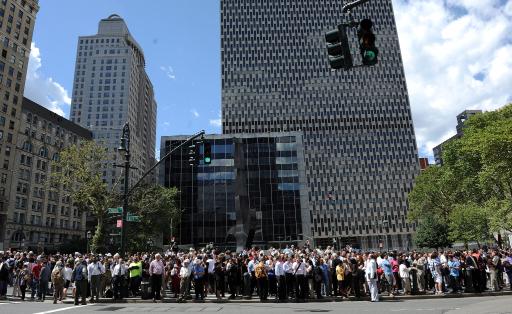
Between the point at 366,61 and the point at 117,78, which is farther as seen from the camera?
the point at 117,78

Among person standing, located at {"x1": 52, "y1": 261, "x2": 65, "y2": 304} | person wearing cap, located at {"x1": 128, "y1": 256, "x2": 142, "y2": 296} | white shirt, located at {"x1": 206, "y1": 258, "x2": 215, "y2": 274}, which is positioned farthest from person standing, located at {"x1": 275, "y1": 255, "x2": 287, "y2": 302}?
person standing, located at {"x1": 52, "y1": 261, "x2": 65, "y2": 304}

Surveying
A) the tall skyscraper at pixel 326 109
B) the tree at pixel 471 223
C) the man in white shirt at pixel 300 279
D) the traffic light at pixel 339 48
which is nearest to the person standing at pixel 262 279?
the man in white shirt at pixel 300 279

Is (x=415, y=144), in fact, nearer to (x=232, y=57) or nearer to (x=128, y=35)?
(x=232, y=57)

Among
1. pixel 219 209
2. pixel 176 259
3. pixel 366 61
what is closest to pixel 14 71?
pixel 219 209

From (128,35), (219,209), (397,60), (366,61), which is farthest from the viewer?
(128,35)

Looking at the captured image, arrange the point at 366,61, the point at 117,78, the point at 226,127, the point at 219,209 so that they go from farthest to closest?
the point at 117,78 → the point at 226,127 → the point at 219,209 → the point at 366,61

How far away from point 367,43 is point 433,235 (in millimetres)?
55435

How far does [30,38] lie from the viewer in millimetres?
83562

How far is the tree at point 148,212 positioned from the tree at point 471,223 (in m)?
37.3

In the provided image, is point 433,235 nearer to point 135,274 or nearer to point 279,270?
point 279,270

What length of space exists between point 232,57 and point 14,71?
6640 cm

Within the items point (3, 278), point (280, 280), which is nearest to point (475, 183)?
point (280, 280)

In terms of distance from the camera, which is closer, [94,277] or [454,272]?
[94,277]

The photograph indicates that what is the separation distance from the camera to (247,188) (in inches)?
2874
